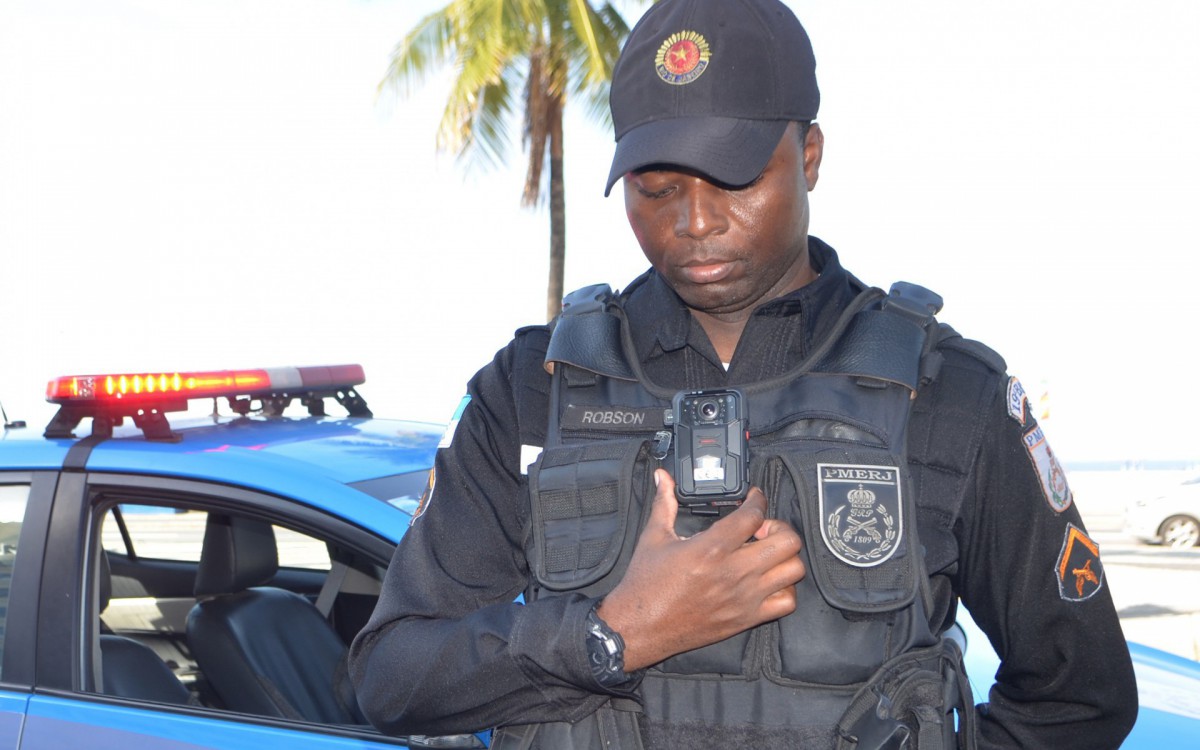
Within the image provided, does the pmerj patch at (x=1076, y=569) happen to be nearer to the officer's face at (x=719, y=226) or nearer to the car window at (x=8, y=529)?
the officer's face at (x=719, y=226)

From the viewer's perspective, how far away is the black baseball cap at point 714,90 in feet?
4.49

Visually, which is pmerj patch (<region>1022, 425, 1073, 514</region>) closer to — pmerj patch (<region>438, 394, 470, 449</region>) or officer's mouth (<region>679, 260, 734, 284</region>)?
officer's mouth (<region>679, 260, 734, 284</region>)

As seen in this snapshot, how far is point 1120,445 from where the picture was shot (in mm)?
34344

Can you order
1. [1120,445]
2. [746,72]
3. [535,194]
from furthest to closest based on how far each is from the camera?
[1120,445], [535,194], [746,72]

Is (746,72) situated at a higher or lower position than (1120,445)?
higher

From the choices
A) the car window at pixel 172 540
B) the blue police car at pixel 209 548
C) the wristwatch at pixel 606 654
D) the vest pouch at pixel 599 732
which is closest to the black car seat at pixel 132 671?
the blue police car at pixel 209 548

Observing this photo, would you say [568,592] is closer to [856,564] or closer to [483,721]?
[483,721]

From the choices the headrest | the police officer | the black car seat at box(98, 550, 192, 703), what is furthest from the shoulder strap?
the headrest

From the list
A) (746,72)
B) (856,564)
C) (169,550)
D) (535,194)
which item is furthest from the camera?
(535,194)

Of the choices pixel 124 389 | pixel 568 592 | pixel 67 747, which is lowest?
pixel 67 747

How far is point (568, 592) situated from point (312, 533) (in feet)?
3.92

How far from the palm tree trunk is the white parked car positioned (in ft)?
22.7

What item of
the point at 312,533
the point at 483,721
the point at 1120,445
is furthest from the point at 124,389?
the point at 1120,445

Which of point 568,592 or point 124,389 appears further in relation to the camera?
point 124,389
